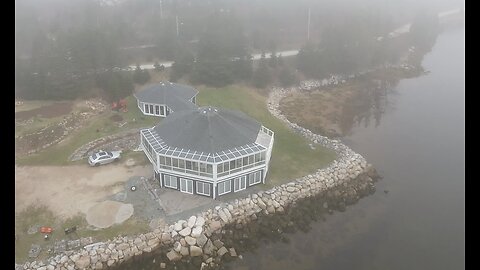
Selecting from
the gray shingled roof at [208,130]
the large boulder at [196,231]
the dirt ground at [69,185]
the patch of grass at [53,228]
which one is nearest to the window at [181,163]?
the gray shingled roof at [208,130]

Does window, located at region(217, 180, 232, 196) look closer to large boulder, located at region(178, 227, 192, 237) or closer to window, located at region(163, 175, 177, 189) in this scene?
window, located at region(163, 175, 177, 189)

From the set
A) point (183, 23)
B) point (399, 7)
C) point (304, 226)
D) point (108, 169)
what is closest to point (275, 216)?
point (304, 226)

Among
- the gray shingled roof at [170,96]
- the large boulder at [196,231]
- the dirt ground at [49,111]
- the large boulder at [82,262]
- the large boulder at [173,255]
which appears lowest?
the large boulder at [173,255]

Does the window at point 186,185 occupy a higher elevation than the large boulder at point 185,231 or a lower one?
higher

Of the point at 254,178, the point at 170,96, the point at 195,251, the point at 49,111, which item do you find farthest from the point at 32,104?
the point at 195,251

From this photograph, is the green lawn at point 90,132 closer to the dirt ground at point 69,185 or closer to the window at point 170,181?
the dirt ground at point 69,185

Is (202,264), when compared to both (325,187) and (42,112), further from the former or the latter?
(42,112)
